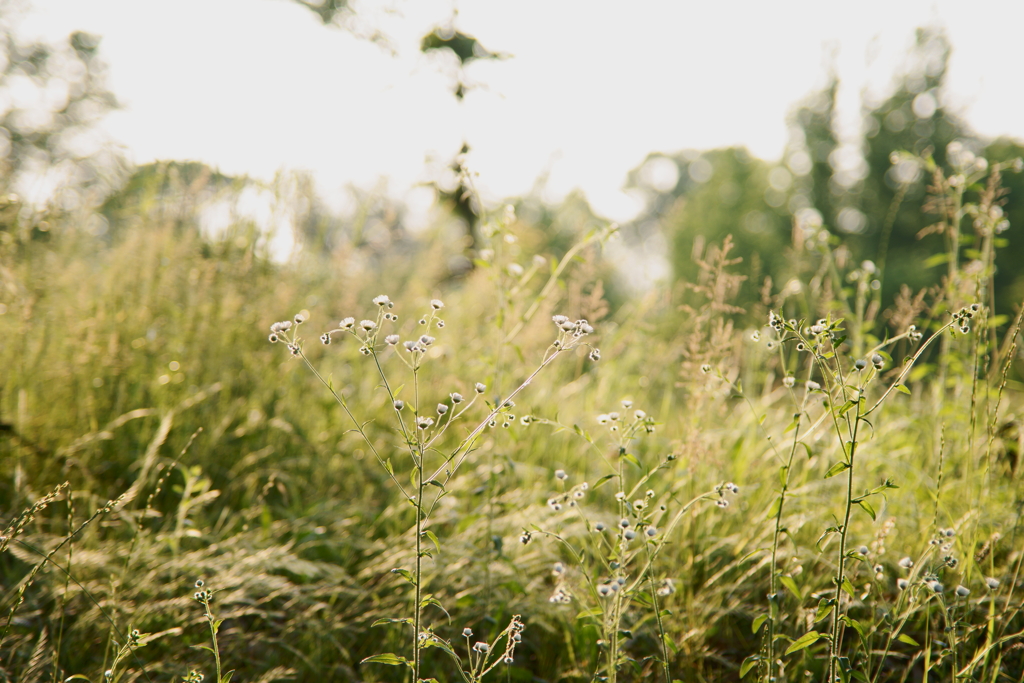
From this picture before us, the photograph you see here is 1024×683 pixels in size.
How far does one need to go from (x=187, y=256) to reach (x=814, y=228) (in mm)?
2650

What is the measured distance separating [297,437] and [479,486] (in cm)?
93

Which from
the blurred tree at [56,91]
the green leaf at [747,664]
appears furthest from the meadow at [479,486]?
the blurred tree at [56,91]

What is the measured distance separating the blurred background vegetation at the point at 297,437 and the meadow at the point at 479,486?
17 millimetres

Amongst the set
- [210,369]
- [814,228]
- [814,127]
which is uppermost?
[814,127]

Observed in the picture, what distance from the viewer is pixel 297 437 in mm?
2529

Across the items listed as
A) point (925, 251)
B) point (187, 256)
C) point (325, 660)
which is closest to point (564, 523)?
point (325, 660)

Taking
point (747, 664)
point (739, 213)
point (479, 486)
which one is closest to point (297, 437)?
point (479, 486)

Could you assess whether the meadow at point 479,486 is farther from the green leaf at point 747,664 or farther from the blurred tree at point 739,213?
the blurred tree at point 739,213

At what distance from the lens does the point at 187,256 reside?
2816 millimetres

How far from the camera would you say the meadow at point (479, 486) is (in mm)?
1308

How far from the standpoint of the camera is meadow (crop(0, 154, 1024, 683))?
51.5 inches

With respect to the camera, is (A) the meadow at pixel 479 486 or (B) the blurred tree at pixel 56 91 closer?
(A) the meadow at pixel 479 486

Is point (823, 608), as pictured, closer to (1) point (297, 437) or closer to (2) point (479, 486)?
(2) point (479, 486)

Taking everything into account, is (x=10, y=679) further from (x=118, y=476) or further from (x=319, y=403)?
(x=319, y=403)
